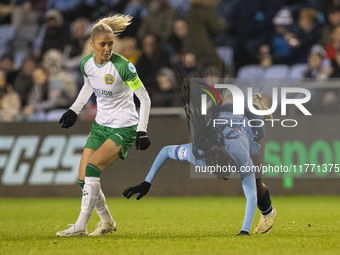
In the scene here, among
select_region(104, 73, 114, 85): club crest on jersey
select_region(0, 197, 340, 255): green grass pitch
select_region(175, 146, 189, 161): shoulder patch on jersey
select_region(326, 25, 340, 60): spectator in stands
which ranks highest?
select_region(104, 73, 114, 85): club crest on jersey

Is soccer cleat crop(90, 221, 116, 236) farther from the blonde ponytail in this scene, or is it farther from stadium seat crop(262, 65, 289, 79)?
stadium seat crop(262, 65, 289, 79)

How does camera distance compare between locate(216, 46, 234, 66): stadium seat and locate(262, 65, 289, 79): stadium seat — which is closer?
locate(262, 65, 289, 79): stadium seat

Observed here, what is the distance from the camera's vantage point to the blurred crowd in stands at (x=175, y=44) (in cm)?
1543

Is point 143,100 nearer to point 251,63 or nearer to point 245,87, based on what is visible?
point 245,87

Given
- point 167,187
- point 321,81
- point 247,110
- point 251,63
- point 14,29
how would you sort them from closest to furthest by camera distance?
point 247,110
point 321,81
point 167,187
point 251,63
point 14,29

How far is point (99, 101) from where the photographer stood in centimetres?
852

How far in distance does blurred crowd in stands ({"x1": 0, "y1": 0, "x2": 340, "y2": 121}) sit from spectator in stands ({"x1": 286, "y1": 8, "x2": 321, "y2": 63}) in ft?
0.07

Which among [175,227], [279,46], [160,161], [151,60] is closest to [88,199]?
[160,161]

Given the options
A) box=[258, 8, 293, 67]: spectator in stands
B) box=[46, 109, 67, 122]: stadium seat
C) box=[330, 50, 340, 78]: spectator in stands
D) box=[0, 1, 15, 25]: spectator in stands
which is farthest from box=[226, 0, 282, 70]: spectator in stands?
box=[0, 1, 15, 25]: spectator in stands

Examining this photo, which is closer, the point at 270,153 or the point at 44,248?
the point at 44,248

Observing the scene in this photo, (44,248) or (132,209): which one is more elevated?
(44,248)

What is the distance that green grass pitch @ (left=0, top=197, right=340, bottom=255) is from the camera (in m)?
7.22

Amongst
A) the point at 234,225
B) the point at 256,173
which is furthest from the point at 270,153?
the point at 256,173

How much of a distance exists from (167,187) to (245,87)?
2.57m
